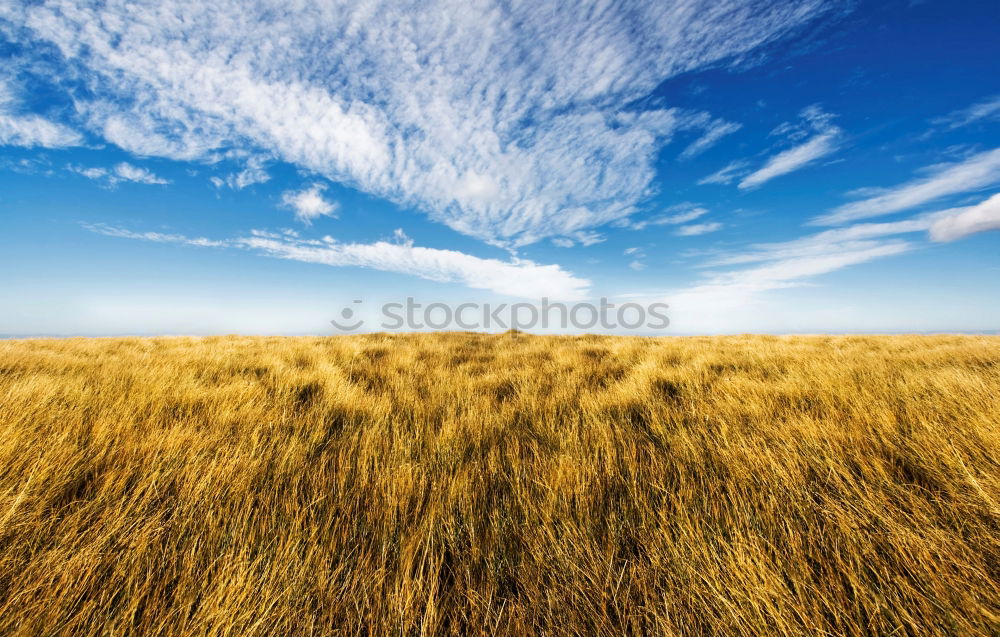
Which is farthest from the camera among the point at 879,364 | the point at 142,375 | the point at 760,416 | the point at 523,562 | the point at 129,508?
the point at 879,364

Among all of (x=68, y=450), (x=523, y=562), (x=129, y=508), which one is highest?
(x=68, y=450)

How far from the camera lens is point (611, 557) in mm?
1330

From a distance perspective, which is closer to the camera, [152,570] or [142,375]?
[152,570]

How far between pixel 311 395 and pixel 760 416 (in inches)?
156

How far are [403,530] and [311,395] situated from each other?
2.46 meters

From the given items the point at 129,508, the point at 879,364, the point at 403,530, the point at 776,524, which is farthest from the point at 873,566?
the point at 879,364

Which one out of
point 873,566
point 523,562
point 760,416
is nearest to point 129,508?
point 523,562

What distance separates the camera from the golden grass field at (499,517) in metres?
1.08

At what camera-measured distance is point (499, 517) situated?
5.23 ft

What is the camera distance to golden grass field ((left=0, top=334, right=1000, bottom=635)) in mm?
1075

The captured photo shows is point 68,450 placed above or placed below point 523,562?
above

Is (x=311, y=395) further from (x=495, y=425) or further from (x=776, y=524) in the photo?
(x=776, y=524)

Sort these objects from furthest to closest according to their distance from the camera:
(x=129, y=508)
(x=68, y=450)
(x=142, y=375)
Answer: (x=142, y=375), (x=68, y=450), (x=129, y=508)

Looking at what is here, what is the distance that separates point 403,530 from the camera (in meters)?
1.50
